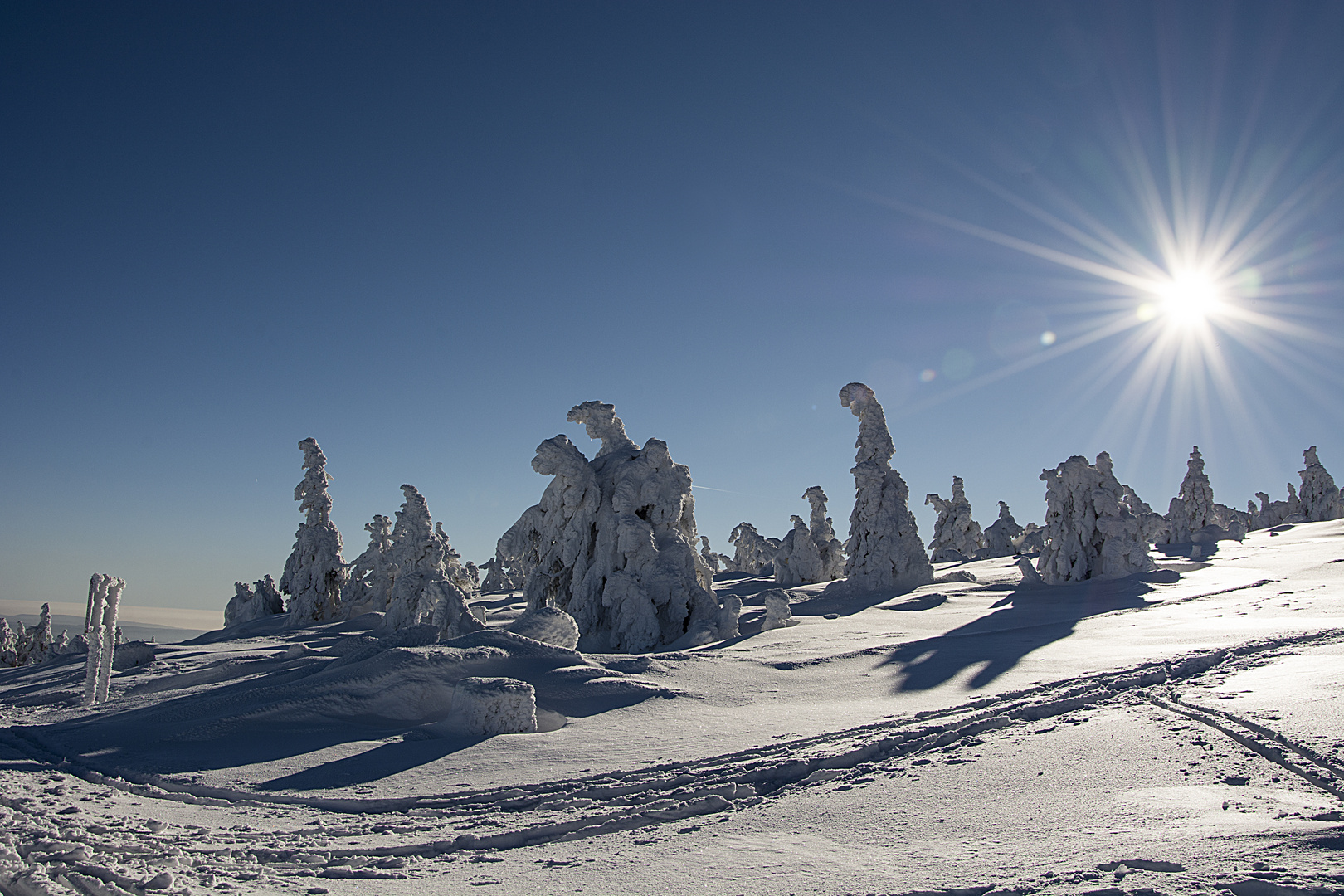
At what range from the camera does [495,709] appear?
8500 mm

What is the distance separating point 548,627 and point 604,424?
893cm

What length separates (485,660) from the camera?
10414 millimetres

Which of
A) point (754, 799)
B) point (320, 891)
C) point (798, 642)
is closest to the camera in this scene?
point (320, 891)

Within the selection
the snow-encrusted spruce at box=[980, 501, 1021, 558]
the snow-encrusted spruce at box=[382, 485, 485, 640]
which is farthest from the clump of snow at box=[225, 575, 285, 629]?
the snow-encrusted spruce at box=[980, 501, 1021, 558]

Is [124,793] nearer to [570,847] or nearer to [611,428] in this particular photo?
[570,847]

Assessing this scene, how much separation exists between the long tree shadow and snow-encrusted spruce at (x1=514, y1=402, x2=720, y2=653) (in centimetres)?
582

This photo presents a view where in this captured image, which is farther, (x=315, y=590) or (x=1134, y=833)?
(x=315, y=590)

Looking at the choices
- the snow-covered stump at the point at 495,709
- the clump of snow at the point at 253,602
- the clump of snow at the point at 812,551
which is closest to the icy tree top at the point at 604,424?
the snow-covered stump at the point at 495,709

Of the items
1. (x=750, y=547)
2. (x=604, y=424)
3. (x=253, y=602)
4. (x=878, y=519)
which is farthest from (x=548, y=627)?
(x=750, y=547)

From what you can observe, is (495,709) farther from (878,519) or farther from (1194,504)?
(1194,504)

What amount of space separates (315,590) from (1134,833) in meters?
32.3

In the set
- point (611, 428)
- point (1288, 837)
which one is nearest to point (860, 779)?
point (1288, 837)

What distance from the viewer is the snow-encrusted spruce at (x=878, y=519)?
25.1m

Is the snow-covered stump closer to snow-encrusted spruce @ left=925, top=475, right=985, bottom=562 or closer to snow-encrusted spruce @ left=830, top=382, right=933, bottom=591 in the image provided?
snow-encrusted spruce @ left=830, top=382, right=933, bottom=591
